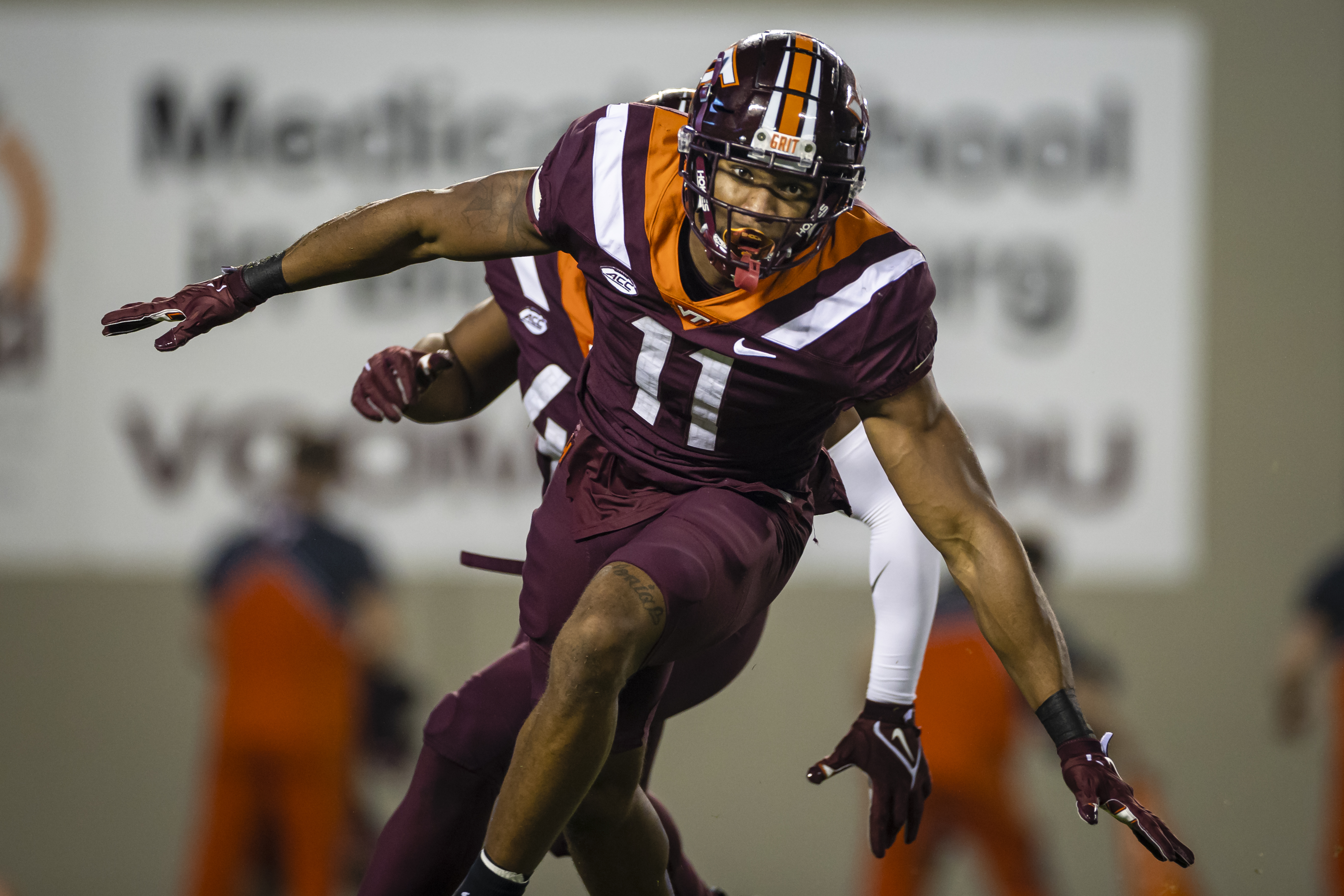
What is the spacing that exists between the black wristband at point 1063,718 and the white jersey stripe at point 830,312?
0.66m

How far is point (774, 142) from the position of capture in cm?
195

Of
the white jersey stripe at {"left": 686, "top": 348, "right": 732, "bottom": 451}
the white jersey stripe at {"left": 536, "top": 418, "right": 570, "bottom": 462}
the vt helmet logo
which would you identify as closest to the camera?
the white jersey stripe at {"left": 686, "top": 348, "right": 732, "bottom": 451}

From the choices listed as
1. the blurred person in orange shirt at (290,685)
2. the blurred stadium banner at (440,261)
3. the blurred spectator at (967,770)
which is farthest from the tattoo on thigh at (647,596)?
the blurred stadium banner at (440,261)

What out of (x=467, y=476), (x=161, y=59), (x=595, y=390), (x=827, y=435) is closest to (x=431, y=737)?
(x=595, y=390)

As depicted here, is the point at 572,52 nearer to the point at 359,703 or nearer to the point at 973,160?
the point at 973,160

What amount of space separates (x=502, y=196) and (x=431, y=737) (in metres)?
0.97

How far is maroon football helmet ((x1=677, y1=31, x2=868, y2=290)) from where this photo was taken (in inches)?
76.5

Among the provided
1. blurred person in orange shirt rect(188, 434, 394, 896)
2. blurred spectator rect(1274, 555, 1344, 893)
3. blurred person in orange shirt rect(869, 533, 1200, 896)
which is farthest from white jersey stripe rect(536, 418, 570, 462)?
blurred spectator rect(1274, 555, 1344, 893)

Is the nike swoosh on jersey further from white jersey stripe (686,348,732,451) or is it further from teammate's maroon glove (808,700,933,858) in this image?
teammate's maroon glove (808,700,933,858)

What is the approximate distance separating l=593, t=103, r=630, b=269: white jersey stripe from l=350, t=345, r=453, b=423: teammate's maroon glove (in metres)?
0.66

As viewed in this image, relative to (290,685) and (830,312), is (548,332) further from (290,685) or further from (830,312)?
(290,685)

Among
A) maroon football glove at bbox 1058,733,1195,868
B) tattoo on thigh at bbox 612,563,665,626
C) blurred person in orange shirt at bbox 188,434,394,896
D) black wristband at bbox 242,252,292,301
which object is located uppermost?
black wristband at bbox 242,252,292,301

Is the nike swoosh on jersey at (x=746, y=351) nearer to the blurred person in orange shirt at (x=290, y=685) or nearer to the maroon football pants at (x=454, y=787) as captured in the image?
the maroon football pants at (x=454, y=787)

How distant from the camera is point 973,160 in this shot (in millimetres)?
5328
